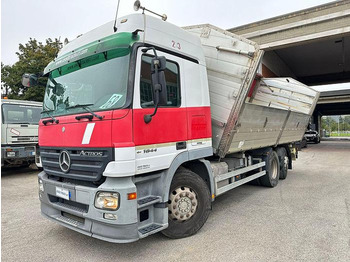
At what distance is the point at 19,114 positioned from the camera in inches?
336

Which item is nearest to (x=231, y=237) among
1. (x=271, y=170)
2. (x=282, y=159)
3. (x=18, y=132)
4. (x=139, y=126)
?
(x=139, y=126)

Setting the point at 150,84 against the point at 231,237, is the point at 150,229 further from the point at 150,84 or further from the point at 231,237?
the point at 150,84

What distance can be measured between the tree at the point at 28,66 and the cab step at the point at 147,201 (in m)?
13.9

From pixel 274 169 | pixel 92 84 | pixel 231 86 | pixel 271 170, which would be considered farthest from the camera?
pixel 274 169

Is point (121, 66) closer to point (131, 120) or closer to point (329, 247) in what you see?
point (131, 120)

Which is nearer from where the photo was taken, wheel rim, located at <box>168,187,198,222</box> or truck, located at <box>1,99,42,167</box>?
wheel rim, located at <box>168,187,198,222</box>

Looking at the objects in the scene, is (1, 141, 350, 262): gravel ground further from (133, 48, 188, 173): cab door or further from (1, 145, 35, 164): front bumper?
(1, 145, 35, 164): front bumper

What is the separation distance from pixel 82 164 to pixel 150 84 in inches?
49.9

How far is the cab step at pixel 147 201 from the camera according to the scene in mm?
2926

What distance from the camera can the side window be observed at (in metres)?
2.98

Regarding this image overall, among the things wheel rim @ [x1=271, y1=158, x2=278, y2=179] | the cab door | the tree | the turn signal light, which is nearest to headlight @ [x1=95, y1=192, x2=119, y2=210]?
the turn signal light

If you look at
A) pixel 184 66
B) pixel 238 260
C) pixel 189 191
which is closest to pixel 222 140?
pixel 189 191

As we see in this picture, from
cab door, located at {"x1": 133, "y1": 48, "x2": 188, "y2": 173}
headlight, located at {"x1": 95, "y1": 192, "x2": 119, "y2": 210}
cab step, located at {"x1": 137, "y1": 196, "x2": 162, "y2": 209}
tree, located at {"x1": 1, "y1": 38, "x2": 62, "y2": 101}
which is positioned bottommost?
cab step, located at {"x1": 137, "y1": 196, "x2": 162, "y2": 209}

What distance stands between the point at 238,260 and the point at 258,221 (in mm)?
1384
